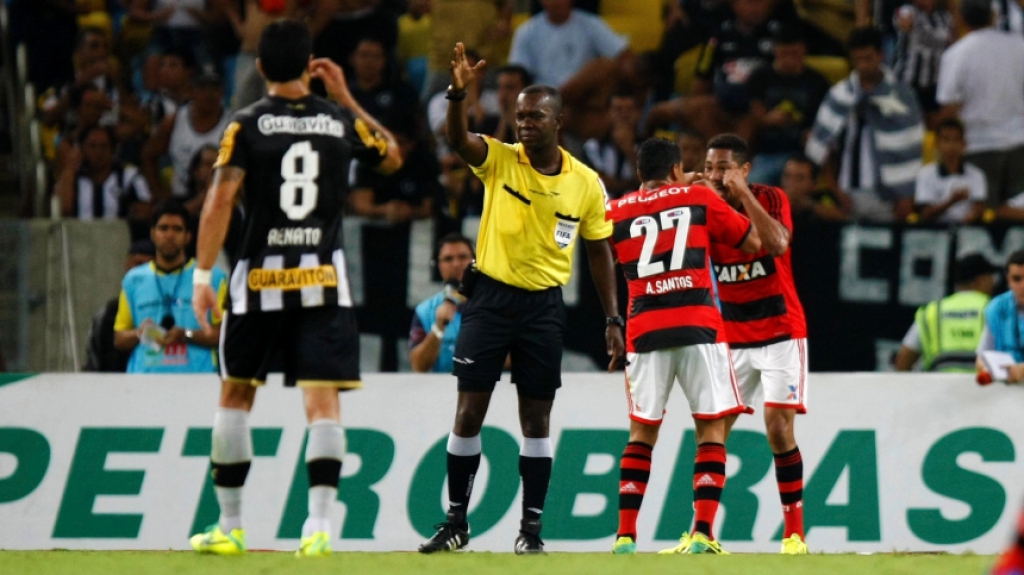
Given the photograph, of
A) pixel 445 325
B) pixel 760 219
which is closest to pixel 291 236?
pixel 760 219

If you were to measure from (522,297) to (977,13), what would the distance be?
753 centimetres

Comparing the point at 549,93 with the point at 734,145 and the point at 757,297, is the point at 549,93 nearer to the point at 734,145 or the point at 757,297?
the point at 734,145

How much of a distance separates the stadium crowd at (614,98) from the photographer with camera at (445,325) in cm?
65

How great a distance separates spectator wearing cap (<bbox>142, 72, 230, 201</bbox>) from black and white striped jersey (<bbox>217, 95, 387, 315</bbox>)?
23.1 feet

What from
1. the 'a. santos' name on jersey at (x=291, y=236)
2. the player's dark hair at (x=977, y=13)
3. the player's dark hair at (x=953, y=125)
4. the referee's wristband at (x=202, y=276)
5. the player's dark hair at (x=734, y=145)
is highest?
the player's dark hair at (x=977, y=13)

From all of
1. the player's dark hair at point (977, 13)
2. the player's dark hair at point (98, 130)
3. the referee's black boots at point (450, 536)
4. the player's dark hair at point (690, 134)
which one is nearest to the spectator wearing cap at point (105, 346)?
the player's dark hair at point (98, 130)

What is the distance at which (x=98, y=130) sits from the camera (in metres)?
13.0

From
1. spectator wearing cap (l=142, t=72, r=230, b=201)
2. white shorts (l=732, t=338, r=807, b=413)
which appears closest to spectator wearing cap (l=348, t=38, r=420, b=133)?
spectator wearing cap (l=142, t=72, r=230, b=201)

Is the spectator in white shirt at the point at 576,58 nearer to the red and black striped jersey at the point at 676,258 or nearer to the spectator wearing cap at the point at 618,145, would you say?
the spectator wearing cap at the point at 618,145

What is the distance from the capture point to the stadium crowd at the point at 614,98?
11953 mm

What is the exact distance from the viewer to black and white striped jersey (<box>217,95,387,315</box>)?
598cm

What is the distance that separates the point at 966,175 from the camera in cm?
1202

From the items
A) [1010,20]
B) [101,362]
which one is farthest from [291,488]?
[1010,20]

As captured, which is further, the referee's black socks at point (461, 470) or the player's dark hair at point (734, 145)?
the player's dark hair at point (734, 145)
